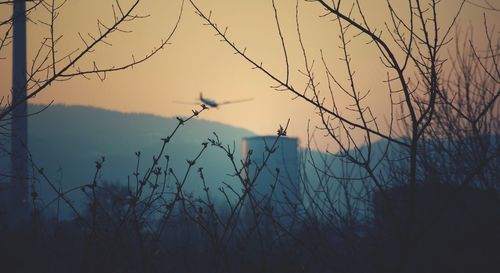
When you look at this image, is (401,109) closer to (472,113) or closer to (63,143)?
(472,113)

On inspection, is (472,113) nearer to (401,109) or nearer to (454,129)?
(454,129)

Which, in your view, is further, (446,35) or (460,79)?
(460,79)

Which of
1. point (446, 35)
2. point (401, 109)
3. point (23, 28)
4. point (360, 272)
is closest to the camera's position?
point (446, 35)

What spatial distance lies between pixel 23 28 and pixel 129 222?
8629 mm

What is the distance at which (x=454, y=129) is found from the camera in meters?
5.54

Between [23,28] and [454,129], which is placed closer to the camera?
[454,129]

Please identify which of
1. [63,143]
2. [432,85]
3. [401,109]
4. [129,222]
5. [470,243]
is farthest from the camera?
[63,143]

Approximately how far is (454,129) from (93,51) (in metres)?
4.41

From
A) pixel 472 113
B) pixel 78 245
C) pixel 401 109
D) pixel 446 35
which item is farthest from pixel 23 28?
pixel 446 35

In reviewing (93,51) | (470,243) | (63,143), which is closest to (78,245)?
(93,51)

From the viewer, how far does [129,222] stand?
276cm

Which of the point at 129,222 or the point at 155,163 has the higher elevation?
the point at 155,163

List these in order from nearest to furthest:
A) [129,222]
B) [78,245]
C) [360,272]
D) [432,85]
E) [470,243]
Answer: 1. [432,85]
2. [129,222]
3. [360,272]
4. [470,243]
5. [78,245]

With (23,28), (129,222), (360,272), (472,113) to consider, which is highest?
(23,28)
